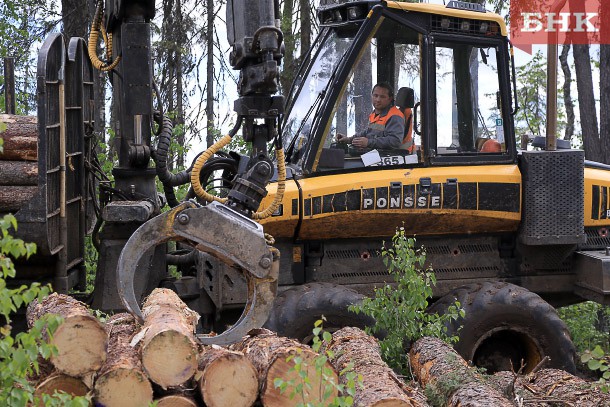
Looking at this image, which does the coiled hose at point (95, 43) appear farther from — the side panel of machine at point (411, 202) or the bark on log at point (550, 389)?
the bark on log at point (550, 389)

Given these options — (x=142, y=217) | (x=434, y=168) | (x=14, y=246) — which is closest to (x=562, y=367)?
(x=434, y=168)

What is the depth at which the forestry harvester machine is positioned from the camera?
27.6 ft

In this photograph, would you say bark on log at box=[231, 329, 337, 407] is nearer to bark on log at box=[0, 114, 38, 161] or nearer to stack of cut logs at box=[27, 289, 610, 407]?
stack of cut logs at box=[27, 289, 610, 407]

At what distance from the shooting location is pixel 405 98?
871 cm

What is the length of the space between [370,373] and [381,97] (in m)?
3.22

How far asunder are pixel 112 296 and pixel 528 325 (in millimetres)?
3620

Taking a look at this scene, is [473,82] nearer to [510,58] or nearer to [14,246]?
[510,58]

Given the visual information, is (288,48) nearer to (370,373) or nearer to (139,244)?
(139,244)

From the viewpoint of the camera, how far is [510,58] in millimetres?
9016

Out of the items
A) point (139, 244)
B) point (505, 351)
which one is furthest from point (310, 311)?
point (139, 244)

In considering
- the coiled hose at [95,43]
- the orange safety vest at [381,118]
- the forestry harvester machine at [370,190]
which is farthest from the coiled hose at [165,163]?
the orange safety vest at [381,118]

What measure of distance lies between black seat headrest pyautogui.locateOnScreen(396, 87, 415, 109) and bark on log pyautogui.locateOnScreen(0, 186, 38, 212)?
3.18 metres

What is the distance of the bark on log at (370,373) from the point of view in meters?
5.53

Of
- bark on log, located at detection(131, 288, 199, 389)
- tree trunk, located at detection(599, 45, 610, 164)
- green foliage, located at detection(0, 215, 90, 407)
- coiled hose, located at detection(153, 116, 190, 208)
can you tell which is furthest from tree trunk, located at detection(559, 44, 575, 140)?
green foliage, located at detection(0, 215, 90, 407)
